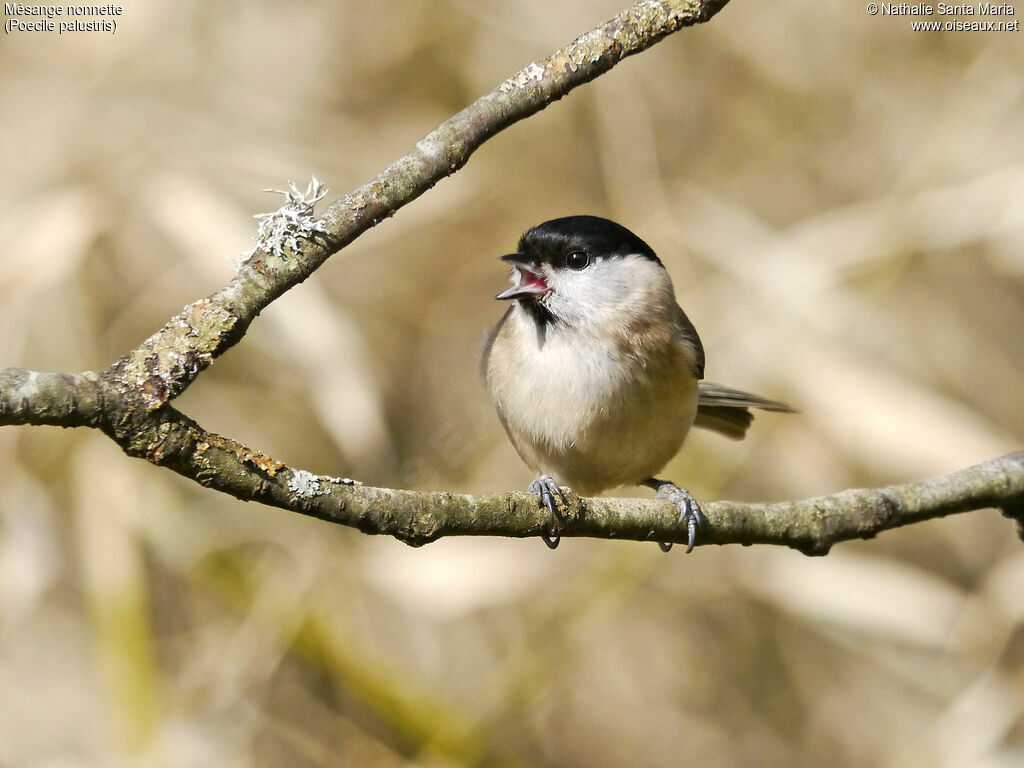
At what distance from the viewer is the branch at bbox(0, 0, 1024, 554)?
1116mm

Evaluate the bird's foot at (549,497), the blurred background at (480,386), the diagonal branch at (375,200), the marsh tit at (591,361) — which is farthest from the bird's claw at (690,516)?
the blurred background at (480,386)

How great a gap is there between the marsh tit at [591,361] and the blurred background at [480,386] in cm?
56

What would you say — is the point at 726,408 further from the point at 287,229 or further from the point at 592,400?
the point at 287,229

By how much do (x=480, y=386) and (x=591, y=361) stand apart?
1.21 metres

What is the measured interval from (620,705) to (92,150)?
3065 millimetres

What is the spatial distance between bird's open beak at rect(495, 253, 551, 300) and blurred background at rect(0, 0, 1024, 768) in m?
0.57

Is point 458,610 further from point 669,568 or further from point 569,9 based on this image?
point 569,9

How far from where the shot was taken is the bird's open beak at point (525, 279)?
2.48 metres

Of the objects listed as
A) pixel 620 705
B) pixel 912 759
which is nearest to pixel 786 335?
pixel 912 759

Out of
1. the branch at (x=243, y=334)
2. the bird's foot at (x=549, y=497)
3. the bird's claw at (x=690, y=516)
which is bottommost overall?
the bird's claw at (x=690, y=516)

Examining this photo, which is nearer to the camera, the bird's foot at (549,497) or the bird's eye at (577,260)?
the bird's foot at (549,497)

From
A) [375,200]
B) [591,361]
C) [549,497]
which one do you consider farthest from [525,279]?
[375,200]

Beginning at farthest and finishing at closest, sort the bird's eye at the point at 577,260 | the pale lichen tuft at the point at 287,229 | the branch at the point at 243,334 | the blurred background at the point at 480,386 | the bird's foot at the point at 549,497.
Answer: the blurred background at the point at 480,386
the bird's eye at the point at 577,260
the bird's foot at the point at 549,497
the pale lichen tuft at the point at 287,229
the branch at the point at 243,334

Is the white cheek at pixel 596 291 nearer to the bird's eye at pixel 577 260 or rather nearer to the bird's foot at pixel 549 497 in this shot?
the bird's eye at pixel 577 260
